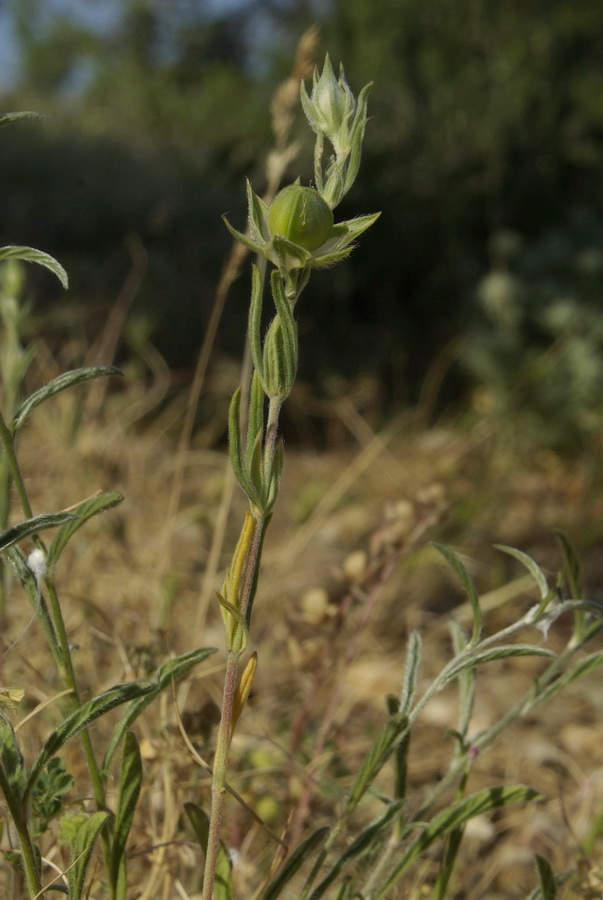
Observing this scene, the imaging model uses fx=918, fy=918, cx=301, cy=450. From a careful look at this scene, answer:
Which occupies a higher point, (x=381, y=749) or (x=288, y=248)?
(x=288, y=248)

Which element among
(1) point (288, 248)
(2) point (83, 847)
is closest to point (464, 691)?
(2) point (83, 847)

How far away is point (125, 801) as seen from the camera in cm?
63

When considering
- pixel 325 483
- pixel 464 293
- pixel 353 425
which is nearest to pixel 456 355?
pixel 464 293

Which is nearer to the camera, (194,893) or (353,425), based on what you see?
(194,893)

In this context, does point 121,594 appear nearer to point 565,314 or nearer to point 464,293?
point 565,314

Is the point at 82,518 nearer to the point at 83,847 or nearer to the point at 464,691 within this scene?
the point at 83,847

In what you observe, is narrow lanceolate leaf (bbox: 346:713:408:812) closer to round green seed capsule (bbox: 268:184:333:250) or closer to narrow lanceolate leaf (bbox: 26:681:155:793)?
narrow lanceolate leaf (bbox: 26:681:155:793)

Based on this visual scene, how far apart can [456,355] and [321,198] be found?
10.5 ft

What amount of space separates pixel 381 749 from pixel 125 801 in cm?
18

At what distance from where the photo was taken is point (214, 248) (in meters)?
4.56

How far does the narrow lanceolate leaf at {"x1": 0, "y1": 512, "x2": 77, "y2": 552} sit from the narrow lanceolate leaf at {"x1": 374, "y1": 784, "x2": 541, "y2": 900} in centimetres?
36

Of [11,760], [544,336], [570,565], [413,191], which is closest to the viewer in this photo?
[11,760]

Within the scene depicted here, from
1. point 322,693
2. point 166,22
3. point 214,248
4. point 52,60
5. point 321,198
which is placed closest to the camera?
point 321,198

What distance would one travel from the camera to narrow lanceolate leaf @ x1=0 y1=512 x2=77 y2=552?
517 mm
